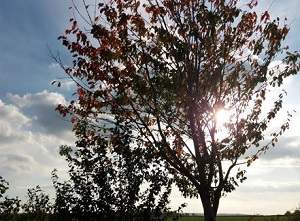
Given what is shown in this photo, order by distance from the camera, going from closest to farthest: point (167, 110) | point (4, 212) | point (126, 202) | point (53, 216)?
point (126, 202)
point (53, 216)
point (167, 110)
point (4, 212)

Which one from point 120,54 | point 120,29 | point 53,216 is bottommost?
point 53,216

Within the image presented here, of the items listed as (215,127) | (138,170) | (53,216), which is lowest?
(53,216)

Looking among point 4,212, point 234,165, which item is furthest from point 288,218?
point 4,212

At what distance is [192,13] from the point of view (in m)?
12.9

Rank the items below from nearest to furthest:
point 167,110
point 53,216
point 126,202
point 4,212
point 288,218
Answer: point 126,202
point 53,216
point 167,110
point 4,212
point 288,218

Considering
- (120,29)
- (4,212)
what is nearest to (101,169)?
(120,29)

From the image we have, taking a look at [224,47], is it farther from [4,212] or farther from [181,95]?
[4,212]

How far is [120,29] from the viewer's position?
1274 centimetres

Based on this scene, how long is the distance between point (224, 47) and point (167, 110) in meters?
2.73

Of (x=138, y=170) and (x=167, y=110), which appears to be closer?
(x=138, y=170)

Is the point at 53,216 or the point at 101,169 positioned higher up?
the point at 101,169

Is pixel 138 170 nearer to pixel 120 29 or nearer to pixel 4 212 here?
pixel 120 29

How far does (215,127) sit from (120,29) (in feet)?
14.7

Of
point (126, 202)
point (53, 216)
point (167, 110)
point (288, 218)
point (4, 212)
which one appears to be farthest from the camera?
point (288, 218)
